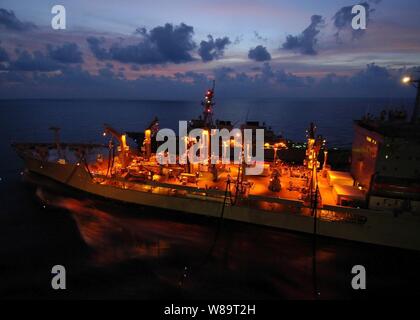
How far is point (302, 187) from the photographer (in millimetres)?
21422

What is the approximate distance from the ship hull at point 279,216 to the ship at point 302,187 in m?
0.04

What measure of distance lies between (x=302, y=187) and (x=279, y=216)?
12.4 feet

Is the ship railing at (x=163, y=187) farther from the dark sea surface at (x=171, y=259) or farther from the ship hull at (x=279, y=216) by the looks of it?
the dark sea surface at (x=171, y=259)

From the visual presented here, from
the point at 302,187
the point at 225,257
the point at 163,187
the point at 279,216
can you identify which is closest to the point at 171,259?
the point at 225,257

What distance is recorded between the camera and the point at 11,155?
43.3 metres

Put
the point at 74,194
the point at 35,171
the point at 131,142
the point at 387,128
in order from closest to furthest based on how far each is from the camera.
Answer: the point at 387,128
the point at 74,194
the point at 35,171
the point at 131,142

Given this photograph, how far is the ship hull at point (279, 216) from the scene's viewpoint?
16.6m

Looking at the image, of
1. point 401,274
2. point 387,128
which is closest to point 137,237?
point 401,274

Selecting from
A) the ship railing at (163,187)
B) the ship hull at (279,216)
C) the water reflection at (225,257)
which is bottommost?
the water reflection at (225,257)

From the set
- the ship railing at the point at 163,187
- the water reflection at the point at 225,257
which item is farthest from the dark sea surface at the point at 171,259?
the ship railing at the point at 163,187

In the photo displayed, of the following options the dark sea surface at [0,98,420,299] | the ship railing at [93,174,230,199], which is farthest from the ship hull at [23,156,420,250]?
the dark sea surface at [0,98,420,299]

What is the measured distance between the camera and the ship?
1683cm

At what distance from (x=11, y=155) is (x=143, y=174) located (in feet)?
97.7

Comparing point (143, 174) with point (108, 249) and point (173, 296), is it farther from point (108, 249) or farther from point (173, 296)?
point (173, 296)
